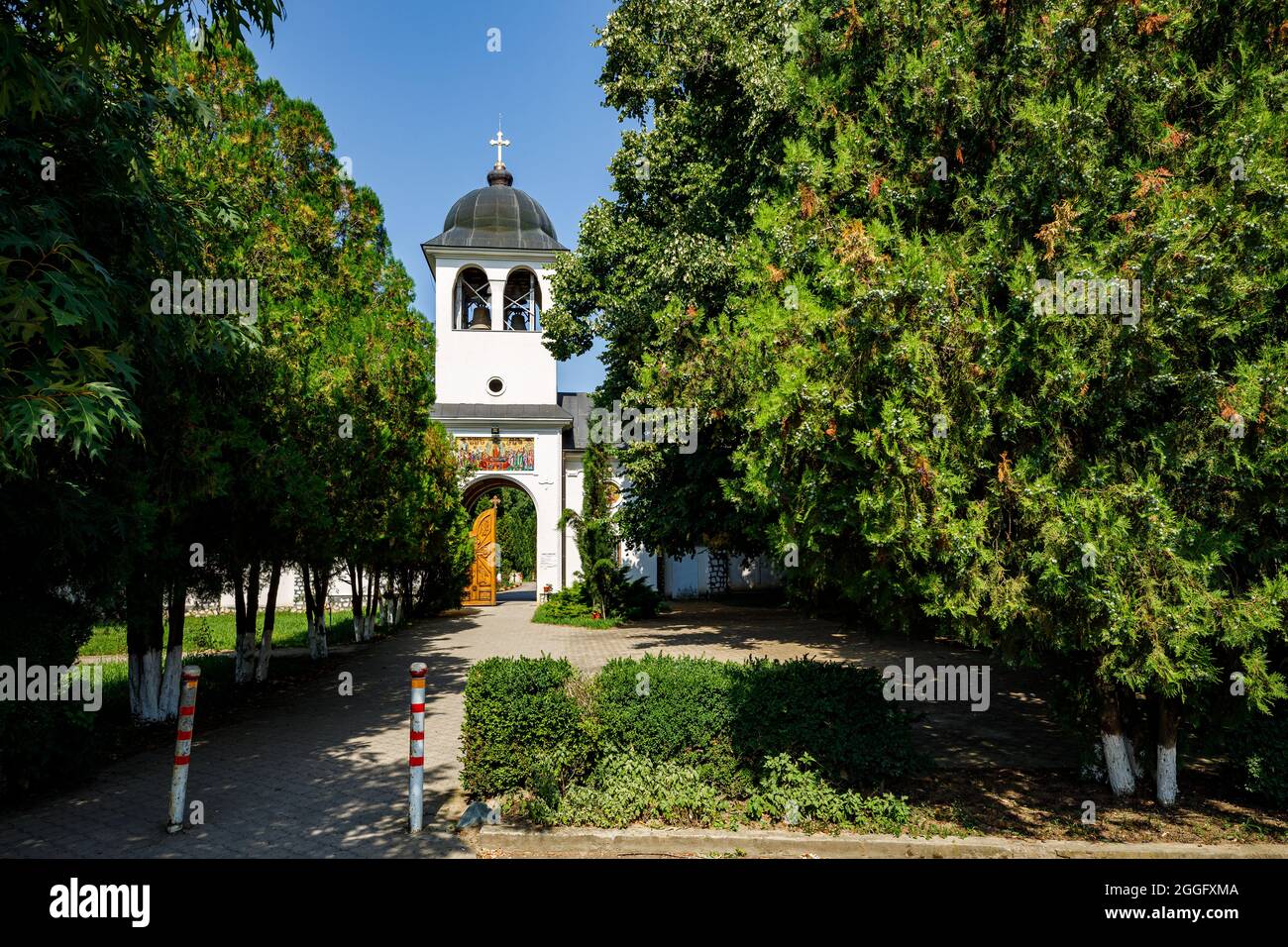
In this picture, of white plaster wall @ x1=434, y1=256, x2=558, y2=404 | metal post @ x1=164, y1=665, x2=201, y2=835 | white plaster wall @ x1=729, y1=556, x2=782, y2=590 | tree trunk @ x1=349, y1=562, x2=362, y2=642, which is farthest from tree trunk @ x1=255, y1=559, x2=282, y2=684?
white plaster wall @ x1=729, y1=556, x2=782, y2=590

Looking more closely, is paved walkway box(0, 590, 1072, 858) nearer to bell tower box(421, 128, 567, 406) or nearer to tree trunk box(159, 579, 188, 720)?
tree trunk box(159, 579, 188, 720)

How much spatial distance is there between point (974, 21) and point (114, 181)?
6.88 meters

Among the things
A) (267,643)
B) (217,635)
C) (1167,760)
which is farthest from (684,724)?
(217,635)

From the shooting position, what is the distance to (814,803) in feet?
19.4

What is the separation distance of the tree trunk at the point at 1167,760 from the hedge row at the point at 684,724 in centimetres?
213

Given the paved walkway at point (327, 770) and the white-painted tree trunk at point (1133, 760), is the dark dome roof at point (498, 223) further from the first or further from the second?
the white-painted tree trunk at point (1133, 760)

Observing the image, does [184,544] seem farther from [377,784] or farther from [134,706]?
[377,784]

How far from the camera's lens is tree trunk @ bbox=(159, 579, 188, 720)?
9.58m

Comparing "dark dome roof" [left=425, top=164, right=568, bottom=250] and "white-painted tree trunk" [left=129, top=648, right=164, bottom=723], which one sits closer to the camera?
"white-painted tree trunk" [left=129, top=648, right=164, bottom=723]

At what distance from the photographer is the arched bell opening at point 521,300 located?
30438 millimetres

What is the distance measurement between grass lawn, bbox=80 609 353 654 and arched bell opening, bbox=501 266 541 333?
43.5ft

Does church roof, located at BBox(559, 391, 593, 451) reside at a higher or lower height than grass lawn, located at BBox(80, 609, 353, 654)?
higher

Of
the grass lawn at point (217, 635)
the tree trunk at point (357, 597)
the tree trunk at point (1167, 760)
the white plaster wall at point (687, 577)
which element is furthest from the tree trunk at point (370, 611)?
the tree trunk at point (1167, 760)

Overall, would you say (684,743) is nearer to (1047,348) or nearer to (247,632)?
(1047,348)
